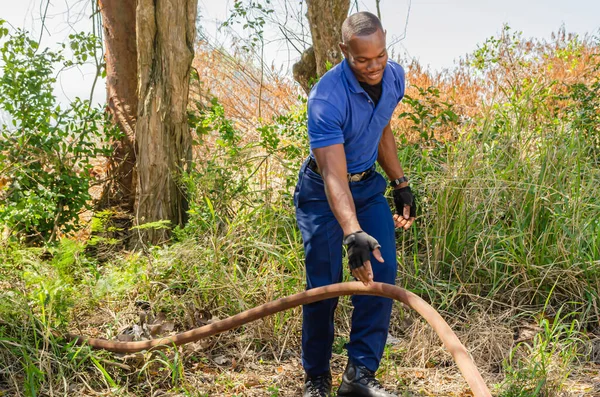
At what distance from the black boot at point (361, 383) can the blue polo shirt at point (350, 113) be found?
971 mm

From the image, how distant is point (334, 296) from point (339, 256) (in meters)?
0.38

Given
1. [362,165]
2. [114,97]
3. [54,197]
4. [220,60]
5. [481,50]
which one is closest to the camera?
[362,165]

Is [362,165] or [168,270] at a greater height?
[362,165]

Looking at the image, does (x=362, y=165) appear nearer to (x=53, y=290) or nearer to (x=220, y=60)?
(x=53, y=290)

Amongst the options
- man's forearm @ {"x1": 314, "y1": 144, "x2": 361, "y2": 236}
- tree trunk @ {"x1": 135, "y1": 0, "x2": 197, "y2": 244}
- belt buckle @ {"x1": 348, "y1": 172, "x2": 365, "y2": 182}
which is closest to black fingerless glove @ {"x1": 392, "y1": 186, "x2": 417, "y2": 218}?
belt buckle @ {"x1": 348, "y1": 172, "x2": 365, "y2": 182}

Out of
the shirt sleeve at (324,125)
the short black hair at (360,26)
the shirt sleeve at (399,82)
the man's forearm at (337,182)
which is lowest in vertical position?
the man's forearm at (337,182)

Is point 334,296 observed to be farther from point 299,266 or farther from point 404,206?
point 299,266

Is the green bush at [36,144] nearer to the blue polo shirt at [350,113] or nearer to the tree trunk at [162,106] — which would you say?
the tree trunk at [162,106]

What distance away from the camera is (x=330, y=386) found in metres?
3.39

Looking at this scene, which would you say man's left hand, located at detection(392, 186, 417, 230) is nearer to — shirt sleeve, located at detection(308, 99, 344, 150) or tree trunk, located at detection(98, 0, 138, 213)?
shirt sleeve, located at detection(308, 99, 344, 150)

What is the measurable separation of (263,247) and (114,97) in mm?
2125

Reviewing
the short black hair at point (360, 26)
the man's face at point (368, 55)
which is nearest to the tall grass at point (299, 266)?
the man's face at point (368, 55)

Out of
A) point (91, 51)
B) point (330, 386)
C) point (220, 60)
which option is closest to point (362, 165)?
point (330, 386)

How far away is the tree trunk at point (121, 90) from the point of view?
556 centimetres
